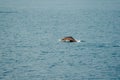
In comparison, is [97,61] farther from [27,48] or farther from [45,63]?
[27,48]

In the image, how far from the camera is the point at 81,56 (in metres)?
42.3

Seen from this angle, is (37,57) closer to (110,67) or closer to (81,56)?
(81,56)

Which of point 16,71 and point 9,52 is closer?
point 16,71

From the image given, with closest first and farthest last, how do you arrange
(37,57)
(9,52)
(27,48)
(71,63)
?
(71,63)
(37,57)
(9,52)
(27,48)

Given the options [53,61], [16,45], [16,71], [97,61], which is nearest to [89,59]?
[97,61]

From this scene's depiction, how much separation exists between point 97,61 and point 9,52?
41.0ft

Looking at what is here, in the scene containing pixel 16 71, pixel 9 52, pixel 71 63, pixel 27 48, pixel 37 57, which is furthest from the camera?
pixel 27 48

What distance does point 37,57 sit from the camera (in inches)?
1650

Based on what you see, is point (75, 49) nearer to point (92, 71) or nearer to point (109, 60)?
point (109, 60)

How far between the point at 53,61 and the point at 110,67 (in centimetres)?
689

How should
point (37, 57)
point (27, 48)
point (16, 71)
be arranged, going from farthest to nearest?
point (27, 48) < point (37, 57) < point (16, 71)

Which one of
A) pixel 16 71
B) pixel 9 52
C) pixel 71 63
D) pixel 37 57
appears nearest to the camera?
pixel 16 71

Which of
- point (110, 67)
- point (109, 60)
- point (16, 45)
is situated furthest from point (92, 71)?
point (16, 45)

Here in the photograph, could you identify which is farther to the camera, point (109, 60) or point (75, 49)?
point (75, 49)
